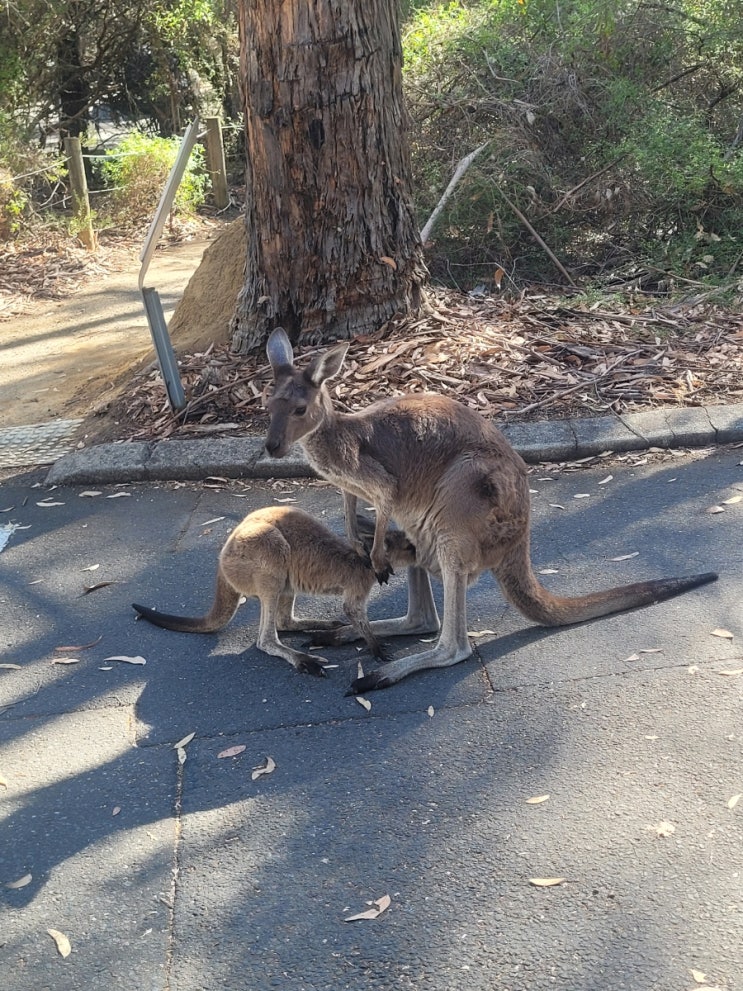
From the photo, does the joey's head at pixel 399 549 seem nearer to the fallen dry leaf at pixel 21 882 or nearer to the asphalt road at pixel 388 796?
the asphalt road at pixel 388 796

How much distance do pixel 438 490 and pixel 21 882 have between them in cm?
219

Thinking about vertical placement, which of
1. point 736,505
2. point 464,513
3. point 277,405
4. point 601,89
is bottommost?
point 736,505

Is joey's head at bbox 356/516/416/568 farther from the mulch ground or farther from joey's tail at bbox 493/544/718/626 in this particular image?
the mulch ground

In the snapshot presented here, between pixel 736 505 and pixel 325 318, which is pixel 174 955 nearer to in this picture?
pixel 736 505

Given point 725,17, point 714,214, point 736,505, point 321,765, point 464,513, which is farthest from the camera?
point 725,17

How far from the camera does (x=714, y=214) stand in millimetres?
9680

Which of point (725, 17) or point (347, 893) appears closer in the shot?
point (347, 893)

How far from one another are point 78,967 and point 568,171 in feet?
29.2

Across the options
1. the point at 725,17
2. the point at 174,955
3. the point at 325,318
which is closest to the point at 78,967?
the point at 174,955

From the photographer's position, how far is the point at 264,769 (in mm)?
3910

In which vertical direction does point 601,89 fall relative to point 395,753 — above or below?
above

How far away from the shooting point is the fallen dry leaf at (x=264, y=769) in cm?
388

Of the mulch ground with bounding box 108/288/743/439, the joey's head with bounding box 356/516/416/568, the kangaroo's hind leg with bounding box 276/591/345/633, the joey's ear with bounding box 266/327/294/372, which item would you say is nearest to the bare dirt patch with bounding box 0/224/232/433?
the mulch ground with bounding box 108/288/743/439

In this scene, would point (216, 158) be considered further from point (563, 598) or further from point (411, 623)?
point (563, 598)
